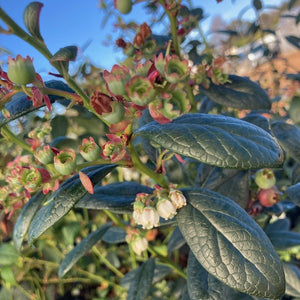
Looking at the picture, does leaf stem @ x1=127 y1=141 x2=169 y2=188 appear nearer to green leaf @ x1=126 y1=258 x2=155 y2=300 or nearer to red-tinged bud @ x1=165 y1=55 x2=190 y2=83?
red-tinged bud @ x1=165 y1=55 x2=190 y2=83

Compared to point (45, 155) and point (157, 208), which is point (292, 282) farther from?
point (45, 155)

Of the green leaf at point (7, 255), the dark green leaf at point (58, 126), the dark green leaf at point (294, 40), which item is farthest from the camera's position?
the dark green leaf at point (294, 40)

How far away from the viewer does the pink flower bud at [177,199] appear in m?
0.47

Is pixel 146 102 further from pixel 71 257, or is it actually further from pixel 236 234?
pixel 71 257

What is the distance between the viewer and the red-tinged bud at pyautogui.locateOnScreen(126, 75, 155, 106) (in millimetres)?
344

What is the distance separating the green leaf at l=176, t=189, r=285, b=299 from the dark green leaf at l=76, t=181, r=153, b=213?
13 cm

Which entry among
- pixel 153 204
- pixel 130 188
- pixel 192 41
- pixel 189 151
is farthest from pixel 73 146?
pixel 192 41

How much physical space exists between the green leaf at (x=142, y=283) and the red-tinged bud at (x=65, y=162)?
1.42 ft

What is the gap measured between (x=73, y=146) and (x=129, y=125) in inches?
16.1

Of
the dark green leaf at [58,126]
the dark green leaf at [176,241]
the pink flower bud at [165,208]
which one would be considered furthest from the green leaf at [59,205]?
the dark green leaf at [58,126]

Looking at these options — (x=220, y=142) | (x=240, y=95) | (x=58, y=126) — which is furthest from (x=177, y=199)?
(x=58, y=126)

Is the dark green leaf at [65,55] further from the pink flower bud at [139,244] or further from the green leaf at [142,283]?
the green leaf at [142,283]

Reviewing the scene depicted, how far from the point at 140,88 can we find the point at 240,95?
1.74 ft

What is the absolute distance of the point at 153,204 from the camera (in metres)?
0.49
